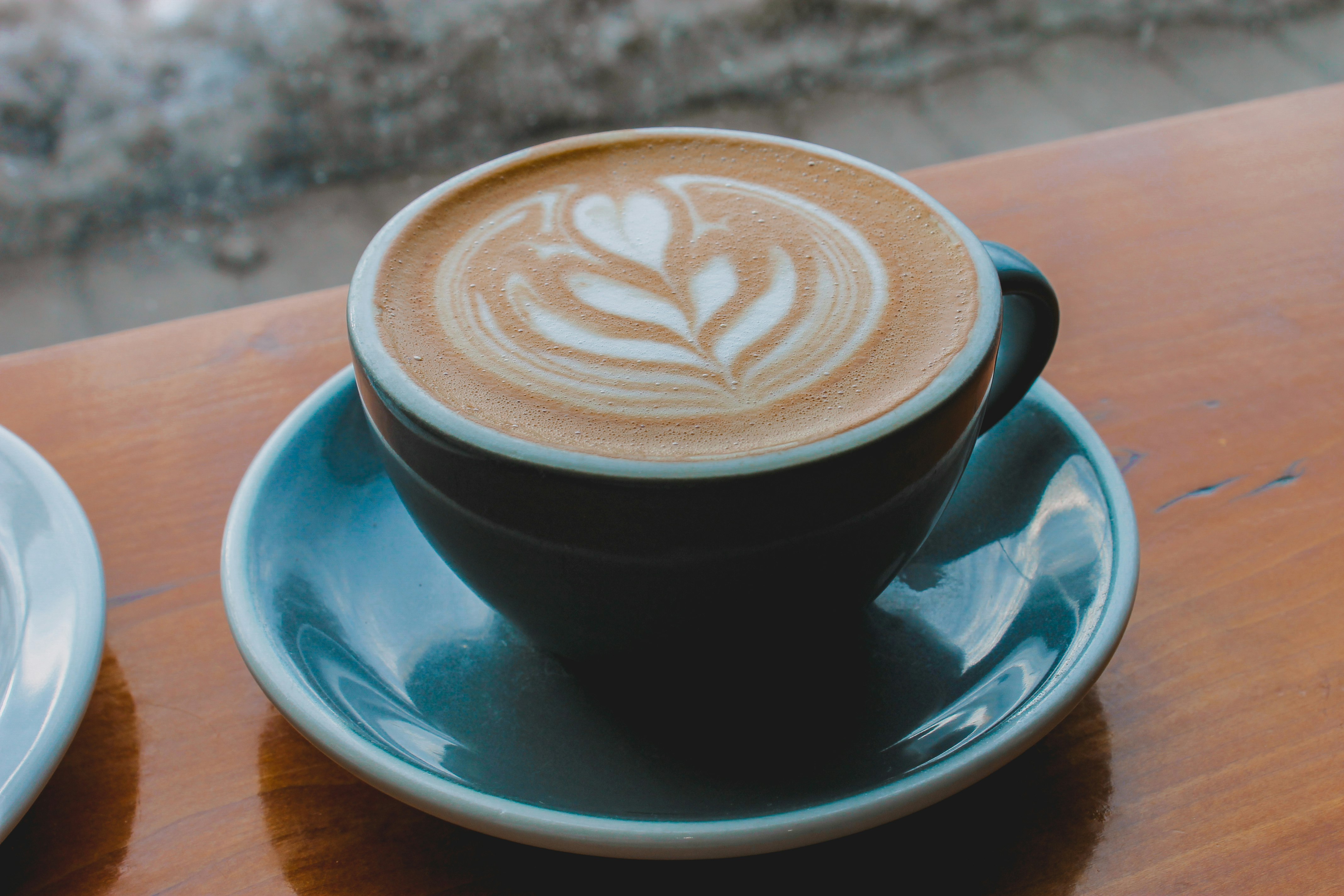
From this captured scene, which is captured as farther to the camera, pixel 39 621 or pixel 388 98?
pixel 388 98

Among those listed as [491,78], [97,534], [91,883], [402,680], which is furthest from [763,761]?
[491,78]

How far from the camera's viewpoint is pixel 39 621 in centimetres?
47

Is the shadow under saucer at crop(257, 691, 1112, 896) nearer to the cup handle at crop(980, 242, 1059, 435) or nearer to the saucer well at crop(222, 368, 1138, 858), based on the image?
the saucer well at crop(222, 368, 1138, 858)

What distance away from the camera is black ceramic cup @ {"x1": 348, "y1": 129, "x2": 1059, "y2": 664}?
39cm

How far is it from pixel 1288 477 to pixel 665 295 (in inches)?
14.7

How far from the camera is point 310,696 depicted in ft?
1.38

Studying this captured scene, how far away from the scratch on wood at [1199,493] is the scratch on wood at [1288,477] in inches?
0.5

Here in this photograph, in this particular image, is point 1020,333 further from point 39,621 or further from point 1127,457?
Result: point 39,621

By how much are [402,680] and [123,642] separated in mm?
159

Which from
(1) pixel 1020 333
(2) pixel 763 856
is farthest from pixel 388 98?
(2) pixel 763 856

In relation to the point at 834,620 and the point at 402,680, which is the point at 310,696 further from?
the point at 834,620

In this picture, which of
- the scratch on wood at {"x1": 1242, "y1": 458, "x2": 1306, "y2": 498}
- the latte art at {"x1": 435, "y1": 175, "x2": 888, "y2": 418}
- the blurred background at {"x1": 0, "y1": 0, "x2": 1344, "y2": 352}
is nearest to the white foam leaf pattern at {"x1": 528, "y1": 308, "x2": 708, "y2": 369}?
the latte art at {"x1": 435, "y1": 175, "x2": 888, "y2": 418}

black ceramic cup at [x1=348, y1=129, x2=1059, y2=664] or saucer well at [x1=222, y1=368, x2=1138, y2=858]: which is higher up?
black ceramic cup at [x1=348, y1=129, x2=1059, y2=664]

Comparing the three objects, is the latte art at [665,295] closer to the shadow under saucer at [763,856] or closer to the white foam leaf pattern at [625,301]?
the white foam leaf pattern at [625,301]
